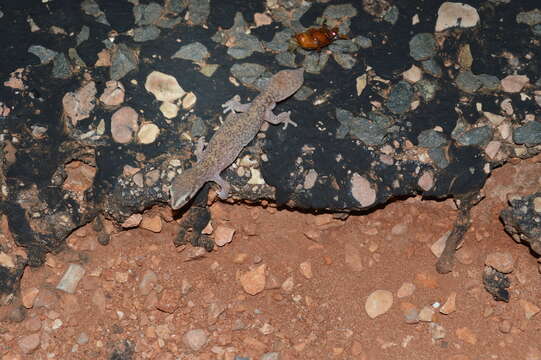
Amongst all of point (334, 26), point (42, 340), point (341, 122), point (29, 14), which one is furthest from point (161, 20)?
point (42, 340)

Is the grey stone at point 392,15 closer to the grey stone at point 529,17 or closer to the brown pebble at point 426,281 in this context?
the grey stone at point 529,17

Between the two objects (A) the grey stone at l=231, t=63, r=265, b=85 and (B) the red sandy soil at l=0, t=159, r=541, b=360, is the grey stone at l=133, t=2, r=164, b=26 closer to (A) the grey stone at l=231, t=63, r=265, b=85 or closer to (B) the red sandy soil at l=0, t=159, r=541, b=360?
(A) the grey stone at l=231, t=63, r=265, b=85

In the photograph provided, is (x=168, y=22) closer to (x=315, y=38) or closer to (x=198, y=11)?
(x=198, y=11)

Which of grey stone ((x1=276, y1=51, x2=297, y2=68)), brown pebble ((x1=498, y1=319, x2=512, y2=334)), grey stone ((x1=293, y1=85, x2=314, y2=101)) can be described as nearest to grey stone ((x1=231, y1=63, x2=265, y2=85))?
grey stone ((x1=276, y1=51, x2=297, y2=68))

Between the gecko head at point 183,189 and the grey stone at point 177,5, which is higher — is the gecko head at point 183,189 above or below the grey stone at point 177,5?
below

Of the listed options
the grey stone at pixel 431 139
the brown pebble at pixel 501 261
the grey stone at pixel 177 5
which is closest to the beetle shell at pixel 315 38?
the grey stone at pixel 177 5

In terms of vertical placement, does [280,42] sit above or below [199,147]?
above

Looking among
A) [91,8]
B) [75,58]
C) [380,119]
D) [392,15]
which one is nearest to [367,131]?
[380,119]
